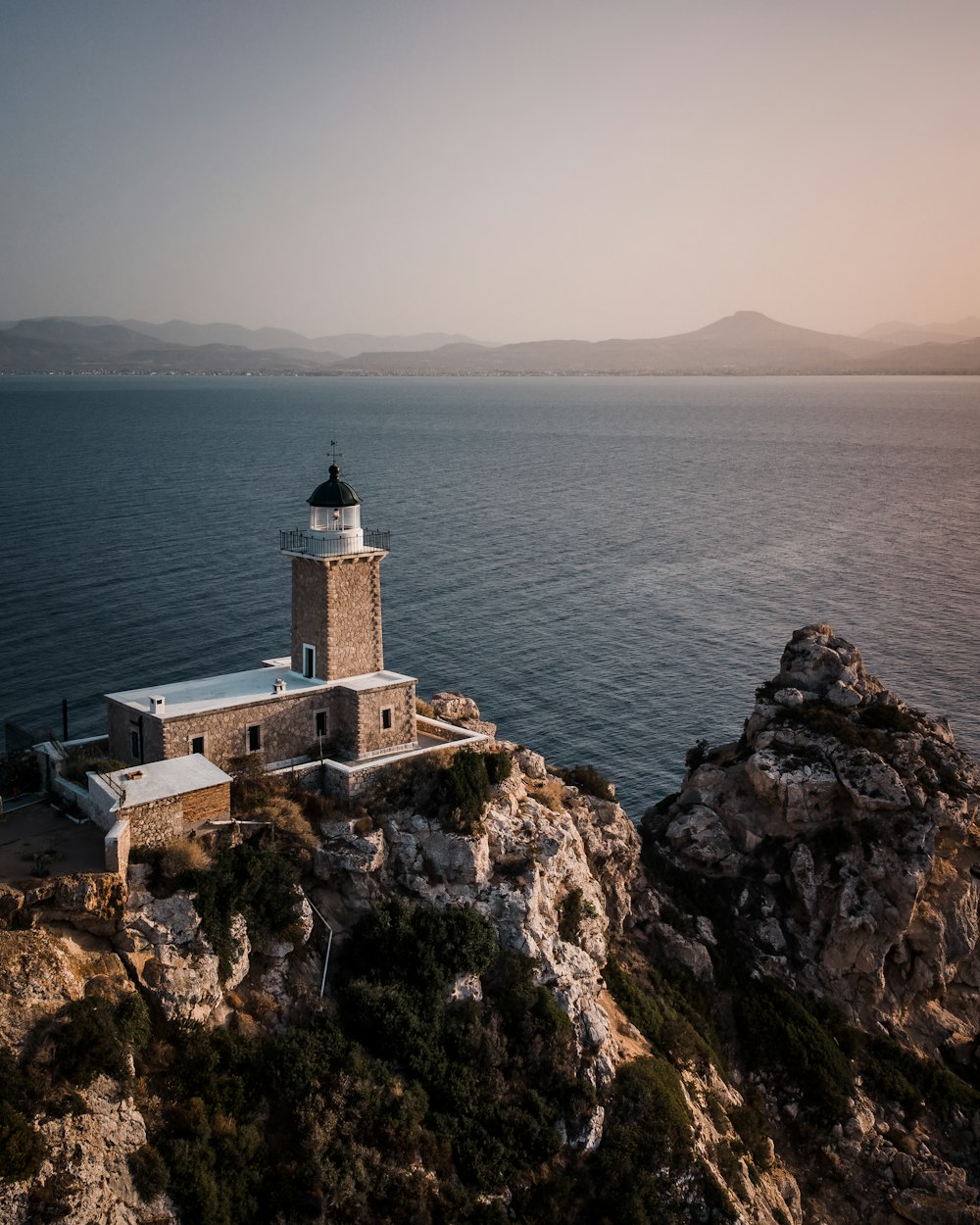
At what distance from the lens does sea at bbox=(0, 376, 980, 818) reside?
62.1 meters

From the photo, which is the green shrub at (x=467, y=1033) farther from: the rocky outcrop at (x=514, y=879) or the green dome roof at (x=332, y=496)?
the green dome roof at (x=332, y=496)

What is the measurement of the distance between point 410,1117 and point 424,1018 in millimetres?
2974

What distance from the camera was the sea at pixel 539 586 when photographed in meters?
62.1

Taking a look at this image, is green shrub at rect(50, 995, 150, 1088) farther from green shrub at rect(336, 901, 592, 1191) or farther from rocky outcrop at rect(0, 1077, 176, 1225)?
green shrub at rect(336, 901, 592, 1191)

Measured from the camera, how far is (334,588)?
127ft

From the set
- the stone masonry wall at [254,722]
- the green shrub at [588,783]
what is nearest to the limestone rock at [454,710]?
the green shrub at [588,783]

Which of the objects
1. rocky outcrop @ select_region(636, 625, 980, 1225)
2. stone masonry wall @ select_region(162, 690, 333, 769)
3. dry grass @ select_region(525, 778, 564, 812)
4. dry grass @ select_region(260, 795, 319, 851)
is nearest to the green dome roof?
stone masonry wall @ select_region(162, 690, 333, 769)

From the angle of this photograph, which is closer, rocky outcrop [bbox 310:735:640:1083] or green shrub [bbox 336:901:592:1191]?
green shrub [bbox 336:901:592:1191]

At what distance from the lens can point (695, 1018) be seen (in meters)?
38.4

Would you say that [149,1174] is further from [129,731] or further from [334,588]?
[334,588]

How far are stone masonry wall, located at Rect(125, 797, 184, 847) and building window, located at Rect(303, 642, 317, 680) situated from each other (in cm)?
907

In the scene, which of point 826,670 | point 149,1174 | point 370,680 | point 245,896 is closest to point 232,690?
point 370,680

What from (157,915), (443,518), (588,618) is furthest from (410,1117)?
(443,518)

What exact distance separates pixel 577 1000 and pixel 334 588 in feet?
52.8
